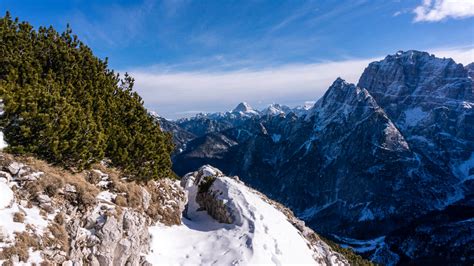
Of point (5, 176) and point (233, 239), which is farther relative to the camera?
point (233, 239)

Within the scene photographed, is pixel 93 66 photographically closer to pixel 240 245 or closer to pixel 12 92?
pixel 12 92

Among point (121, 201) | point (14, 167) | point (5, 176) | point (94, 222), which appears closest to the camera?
point (5, 176)

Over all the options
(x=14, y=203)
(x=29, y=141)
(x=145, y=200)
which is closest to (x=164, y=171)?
(x=145, y=200)

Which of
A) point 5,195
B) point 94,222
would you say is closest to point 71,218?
point 94,222

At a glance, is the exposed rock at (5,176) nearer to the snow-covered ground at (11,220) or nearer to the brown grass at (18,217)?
the snow-covered ground at (11,220)

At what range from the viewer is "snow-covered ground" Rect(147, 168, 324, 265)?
27688 millimetres

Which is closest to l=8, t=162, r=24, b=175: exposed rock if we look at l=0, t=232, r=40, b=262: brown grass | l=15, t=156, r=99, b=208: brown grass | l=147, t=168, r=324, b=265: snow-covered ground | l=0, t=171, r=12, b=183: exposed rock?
l=0, t=171, r=12, b=183: exposed rock

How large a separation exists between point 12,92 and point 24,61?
6.36 metres

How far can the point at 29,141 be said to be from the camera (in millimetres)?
21922

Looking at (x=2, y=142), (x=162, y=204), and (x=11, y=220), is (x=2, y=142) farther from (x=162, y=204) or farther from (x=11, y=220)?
(x=162, y=204)

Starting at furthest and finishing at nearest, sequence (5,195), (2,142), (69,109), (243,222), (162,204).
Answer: (243,222) → (162,204) → (69,109) → (2,142) → (5,195)

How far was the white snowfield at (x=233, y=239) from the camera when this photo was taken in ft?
90.9

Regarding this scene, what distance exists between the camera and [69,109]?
76.9 ft

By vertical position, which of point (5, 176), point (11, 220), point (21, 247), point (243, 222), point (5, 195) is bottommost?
point (243, 222)
